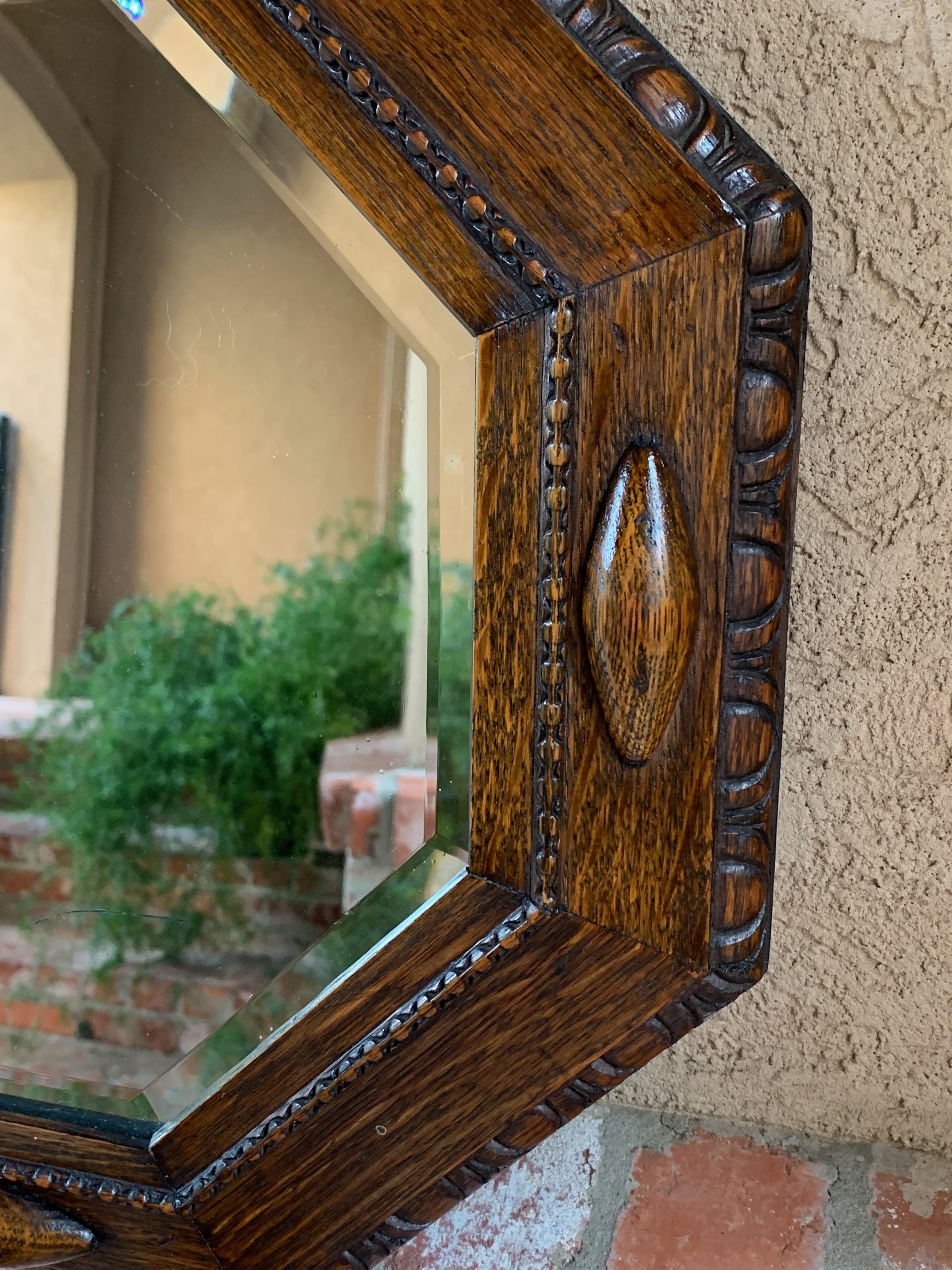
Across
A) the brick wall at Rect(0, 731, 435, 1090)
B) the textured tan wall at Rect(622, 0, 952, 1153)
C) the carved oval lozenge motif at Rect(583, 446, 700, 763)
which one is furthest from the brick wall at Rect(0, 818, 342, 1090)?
the textured tan wall at Rect(622, 0, 952, 1153)

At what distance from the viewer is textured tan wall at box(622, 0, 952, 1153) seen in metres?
0.38

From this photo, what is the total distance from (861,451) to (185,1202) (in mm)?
392

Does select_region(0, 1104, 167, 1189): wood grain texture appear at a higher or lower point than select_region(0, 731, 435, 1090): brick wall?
lower

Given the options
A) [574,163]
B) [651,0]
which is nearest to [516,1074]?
[574,163]

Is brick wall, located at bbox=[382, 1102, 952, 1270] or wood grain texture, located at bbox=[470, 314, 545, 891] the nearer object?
wood grain texture, located at bbox=[470, 314, 545, 891]

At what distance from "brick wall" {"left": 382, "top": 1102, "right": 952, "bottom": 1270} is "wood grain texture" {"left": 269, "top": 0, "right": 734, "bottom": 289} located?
0.38m

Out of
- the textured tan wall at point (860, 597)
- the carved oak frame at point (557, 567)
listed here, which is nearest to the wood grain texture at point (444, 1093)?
the carved oak frame at point (557, 567)

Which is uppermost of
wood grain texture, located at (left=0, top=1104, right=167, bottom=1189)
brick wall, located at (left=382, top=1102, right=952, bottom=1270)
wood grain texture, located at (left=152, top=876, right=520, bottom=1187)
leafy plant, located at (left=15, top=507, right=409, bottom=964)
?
leafy plant, located at (left=15, top=507, right=409, bottom=964)

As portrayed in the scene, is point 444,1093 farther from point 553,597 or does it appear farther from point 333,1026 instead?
point 553,597

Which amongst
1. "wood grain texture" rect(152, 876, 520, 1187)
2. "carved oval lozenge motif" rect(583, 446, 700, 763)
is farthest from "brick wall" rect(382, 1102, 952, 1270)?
"carved oval lozenge motif" rect(583, 446, 700, 763)

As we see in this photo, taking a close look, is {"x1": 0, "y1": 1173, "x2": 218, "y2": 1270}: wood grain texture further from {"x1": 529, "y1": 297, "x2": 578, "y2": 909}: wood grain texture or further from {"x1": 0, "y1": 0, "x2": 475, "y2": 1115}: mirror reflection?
{"x1": 529, "y1": 297, "x2": 578, "y2": 909}: wood grain texture

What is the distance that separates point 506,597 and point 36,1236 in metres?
0.28

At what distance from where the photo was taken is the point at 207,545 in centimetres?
32

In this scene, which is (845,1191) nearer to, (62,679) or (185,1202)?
(185,1202)
